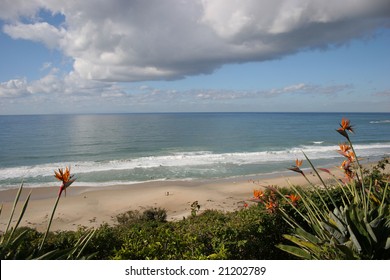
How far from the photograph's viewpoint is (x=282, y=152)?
28016 millimetres

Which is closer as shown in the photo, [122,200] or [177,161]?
[122,200]

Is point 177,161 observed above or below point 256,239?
below

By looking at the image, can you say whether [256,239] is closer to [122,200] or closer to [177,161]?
[122,200]

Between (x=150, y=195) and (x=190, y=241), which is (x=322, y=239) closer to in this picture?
(x=190, y=241)

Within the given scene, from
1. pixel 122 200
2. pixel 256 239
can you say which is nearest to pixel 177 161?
pixel 122 200

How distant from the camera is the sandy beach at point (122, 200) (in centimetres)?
1138

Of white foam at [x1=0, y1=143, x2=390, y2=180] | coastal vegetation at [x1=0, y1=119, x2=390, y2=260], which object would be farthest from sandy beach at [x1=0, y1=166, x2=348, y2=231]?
coastal vegetation at [x1=0, y1=119, x2=390, y2=260]

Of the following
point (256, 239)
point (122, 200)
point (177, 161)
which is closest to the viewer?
point (256, 239)

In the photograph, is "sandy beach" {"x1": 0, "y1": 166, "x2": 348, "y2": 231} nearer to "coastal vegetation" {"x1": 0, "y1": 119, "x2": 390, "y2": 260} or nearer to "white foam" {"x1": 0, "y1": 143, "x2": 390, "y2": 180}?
"white foam" {"x1": 0, "y1": 143, "x2": 390, "y2": 180}

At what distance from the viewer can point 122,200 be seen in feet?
45.0

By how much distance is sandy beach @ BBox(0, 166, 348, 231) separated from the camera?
11375mm

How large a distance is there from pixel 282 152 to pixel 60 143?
2586 centimetres

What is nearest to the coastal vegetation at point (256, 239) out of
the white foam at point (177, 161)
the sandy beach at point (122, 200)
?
the sandy beach at point (122, 200)
